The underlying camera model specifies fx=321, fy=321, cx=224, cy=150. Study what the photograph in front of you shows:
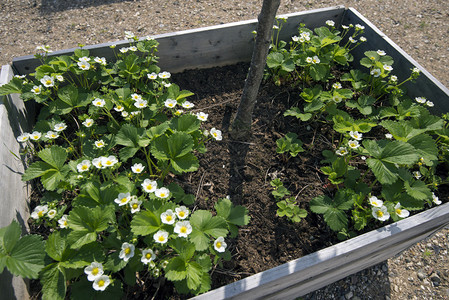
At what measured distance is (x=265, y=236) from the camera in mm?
1837

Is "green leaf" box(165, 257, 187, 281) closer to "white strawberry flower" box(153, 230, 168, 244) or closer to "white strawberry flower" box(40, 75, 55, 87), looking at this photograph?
"white strawberry flower" box(153, 230, 168, 244)

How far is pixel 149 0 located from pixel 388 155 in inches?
135

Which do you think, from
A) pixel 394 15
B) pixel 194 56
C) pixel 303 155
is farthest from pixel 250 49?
pixel 394 15

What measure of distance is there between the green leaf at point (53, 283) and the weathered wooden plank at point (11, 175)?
179 millimetres

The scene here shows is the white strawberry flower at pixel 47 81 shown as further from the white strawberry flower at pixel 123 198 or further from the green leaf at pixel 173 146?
the white strawberry flower at pixel 123 198

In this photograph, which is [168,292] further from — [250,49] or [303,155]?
[250,49]

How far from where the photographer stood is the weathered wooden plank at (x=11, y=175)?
4.86 feet

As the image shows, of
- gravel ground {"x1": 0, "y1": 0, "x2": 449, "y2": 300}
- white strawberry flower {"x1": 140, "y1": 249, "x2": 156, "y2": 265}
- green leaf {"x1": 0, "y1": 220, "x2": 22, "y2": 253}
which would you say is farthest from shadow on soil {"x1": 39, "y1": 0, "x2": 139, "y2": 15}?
white strawberry flower {"x1": 140, "y1": 249, "x2": 156, "y2": 265}

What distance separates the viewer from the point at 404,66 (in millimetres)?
2439

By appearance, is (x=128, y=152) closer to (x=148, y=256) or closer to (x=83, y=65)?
(x=148, y=256)

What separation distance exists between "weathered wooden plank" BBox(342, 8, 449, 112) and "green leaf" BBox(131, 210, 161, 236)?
207 centimetres

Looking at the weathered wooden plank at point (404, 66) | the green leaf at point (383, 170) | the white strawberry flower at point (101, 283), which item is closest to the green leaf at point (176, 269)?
the white strawberry flower at point (101, 283)

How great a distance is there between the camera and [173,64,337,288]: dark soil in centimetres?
179

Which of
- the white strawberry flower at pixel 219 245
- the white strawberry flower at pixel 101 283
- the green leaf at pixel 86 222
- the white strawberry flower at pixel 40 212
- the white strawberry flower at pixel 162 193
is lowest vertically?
the white strawberry flower at pixel 101 283
